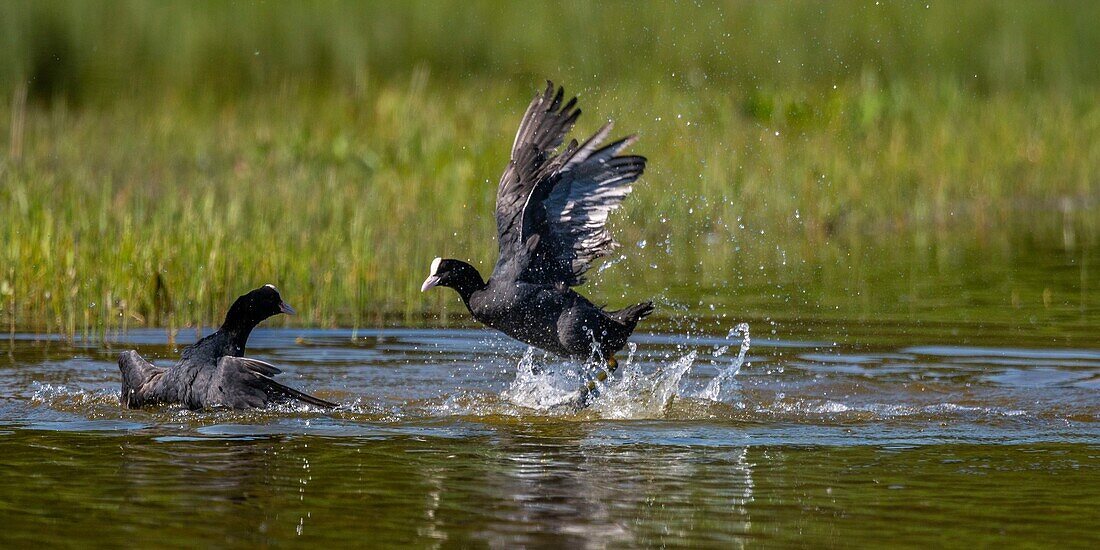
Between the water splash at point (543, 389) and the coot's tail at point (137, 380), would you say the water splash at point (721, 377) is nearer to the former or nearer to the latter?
the water splash at point (543, 389)

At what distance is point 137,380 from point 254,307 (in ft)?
2.09

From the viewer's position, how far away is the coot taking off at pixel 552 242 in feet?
23.8

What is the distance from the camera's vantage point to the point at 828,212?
12805 mm

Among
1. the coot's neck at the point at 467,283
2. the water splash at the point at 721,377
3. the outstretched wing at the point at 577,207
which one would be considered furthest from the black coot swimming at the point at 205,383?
the water splash at the point at 721,377

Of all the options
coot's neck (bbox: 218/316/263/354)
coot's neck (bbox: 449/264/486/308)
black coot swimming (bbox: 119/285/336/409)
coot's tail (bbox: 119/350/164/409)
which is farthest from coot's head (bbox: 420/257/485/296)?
coot's tail (bbox: 119/350/164/409)

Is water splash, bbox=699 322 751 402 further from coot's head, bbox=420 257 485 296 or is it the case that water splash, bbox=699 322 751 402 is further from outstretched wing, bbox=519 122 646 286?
coot's head, bbox=420 257 485 296

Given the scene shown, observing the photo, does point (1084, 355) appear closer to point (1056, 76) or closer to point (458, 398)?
point (458, 398)

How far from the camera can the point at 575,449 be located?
18.6 feet

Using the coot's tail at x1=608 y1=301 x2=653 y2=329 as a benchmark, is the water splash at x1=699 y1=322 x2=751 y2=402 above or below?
below

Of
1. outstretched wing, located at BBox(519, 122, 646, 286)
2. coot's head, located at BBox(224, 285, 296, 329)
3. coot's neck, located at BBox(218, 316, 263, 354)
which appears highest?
outstretched wing, located at BBox(519, 122, 646, 286)

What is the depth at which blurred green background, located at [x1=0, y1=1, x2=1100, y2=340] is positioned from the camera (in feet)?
30.8

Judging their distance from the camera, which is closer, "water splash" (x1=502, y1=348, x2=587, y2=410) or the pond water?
the pond water

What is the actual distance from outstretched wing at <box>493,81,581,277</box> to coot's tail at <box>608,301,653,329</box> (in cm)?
51

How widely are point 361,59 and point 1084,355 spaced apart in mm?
9166
